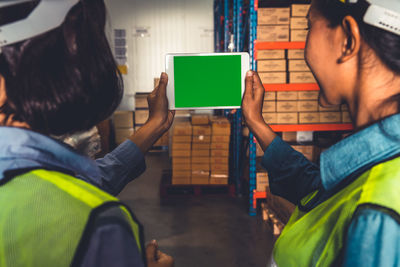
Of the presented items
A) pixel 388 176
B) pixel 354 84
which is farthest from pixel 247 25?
pixel 388 176

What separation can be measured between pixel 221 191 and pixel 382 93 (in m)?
4.18

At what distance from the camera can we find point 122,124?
813 cm

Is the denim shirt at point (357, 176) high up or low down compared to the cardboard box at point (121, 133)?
Answer: up

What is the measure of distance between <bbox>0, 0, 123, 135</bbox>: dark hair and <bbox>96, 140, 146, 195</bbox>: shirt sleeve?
0.51 m

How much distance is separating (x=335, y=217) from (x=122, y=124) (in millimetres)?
7816

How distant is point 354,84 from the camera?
88 centimetres

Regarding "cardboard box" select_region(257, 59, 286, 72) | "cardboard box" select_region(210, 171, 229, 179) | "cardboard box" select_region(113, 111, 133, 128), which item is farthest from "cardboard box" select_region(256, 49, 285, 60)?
"cardboard box" select_region(113, 111, 133, 128)

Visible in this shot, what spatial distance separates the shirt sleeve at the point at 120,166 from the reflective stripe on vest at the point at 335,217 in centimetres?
73

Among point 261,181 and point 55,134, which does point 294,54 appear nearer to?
point 261,181

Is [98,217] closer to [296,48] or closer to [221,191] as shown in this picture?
A: [296,48]

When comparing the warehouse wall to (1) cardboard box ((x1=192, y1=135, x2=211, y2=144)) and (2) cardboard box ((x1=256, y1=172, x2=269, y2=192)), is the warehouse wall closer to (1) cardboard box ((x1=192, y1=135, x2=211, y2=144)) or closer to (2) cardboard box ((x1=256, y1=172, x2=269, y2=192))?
(1) cardboard box ((x1=192, y1=135, x2=211, y2=144))

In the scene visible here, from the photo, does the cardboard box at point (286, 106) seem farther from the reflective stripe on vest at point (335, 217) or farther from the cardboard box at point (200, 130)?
the reflective stripe on vest at point (335, 217)

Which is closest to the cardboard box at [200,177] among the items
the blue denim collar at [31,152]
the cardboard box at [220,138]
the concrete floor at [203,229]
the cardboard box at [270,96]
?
the concrete floor at [203,229]

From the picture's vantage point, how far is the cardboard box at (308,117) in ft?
12.4
